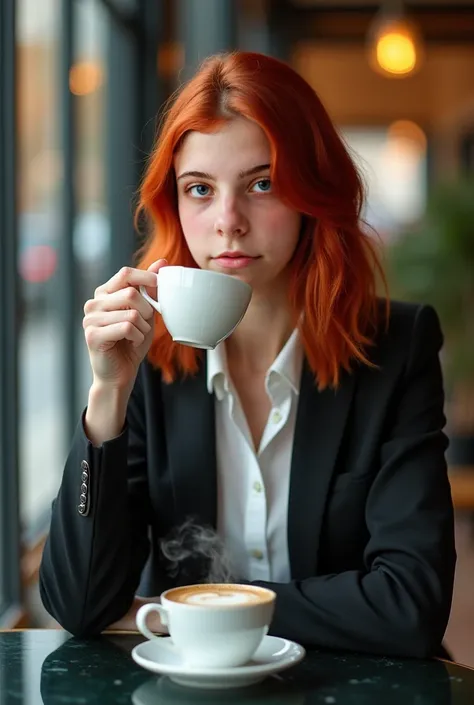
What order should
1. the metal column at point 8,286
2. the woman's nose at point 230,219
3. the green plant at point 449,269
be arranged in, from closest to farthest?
the woman's nose at point 230,219
the metal column at point 8,286
the green plant at point 449,269

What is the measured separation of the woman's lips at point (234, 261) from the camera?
1590 millimetres

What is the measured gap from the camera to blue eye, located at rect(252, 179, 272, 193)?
1599 mm

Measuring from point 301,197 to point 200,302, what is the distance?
38 centimetres

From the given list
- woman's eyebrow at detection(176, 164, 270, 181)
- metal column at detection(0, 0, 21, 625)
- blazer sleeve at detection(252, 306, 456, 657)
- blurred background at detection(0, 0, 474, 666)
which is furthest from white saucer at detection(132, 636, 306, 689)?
metal column at detection(0, 0, 21, 625)

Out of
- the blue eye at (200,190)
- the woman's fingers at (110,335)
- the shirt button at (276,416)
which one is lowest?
the shirt button at (276,416)

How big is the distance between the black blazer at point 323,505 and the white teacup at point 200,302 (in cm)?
24

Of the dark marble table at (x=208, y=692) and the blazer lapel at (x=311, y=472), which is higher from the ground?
the blazer lapel at (x=311, y=472)

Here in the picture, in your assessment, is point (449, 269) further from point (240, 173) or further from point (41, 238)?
point (240, 173)

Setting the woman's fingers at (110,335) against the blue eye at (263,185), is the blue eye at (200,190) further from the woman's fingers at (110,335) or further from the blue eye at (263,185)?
the woman's fingers at (110,335)

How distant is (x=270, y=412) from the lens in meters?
1.77

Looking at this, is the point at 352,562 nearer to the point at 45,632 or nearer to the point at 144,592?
the point at 144,592

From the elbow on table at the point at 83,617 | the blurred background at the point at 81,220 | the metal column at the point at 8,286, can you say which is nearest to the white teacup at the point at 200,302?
the elbow on table at the point at 83,617

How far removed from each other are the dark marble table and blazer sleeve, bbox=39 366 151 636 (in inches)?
4.1

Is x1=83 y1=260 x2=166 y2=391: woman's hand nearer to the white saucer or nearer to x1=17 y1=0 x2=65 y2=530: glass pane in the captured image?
the white saucer
